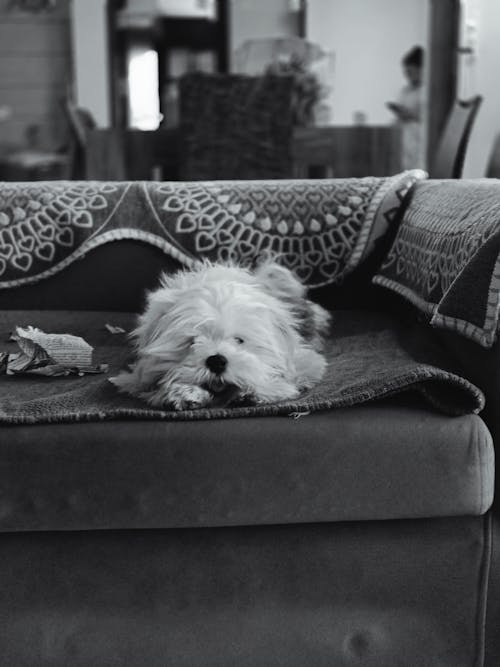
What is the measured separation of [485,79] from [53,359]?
4.71m

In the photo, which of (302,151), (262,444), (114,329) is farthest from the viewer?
(302,151)

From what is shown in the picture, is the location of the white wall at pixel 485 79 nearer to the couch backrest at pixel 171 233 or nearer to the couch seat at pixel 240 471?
the couch backrest at pixel 171 233

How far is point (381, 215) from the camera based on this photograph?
6.59ft

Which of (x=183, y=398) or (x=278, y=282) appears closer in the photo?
(x=183, y=398)

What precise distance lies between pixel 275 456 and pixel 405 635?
1.17 feet

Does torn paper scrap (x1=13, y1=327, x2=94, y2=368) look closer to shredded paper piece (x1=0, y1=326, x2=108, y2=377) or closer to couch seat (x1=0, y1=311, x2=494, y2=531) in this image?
shredded paper piece (x1=0, y1=326, x2=108, y2=377)

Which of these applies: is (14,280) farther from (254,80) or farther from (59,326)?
(254,80)

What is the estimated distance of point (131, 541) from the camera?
3.94 ft

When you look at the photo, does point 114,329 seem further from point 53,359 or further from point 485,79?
point 485,79

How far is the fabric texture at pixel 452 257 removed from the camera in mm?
1246

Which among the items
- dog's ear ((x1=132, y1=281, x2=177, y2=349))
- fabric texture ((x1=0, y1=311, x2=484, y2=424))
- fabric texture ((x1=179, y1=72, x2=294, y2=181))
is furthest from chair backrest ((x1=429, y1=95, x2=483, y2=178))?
dog's ear ((x1=132, y1=281, x2=177, y2=349))

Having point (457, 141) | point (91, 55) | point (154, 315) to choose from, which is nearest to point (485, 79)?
point (457, 141)

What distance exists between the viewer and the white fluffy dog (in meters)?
1.26

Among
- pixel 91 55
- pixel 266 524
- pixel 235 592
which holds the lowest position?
pixel 235 592
